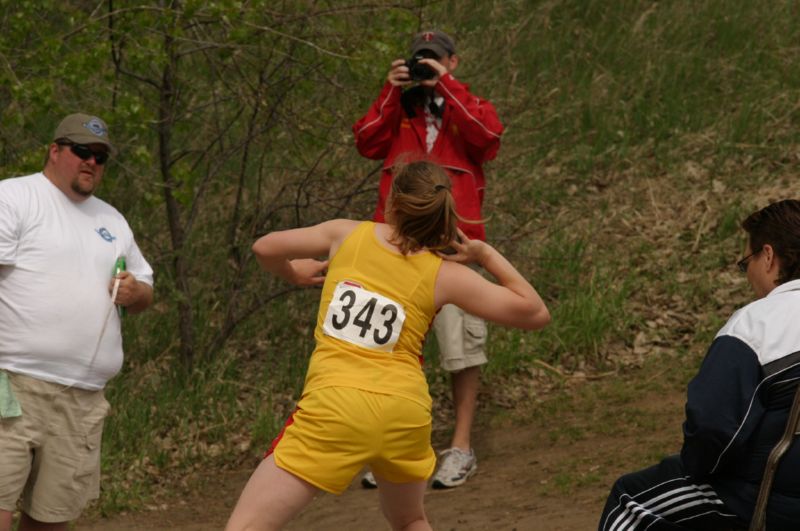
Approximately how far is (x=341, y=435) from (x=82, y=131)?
2.19 meters

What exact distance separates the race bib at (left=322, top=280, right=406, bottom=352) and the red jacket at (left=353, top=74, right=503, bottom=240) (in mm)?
2544

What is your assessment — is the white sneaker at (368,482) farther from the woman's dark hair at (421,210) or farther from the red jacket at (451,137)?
the woman's dark hair at (421,210)

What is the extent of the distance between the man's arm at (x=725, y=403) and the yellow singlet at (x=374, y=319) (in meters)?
1.02

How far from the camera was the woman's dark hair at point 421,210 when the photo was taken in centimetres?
458

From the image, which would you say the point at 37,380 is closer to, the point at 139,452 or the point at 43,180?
the point at 43,180

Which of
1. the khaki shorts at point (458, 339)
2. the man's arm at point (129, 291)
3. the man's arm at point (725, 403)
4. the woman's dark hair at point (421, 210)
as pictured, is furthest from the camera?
the khaki shorts at point (458, 339)

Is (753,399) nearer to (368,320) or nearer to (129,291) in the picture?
(368,320)

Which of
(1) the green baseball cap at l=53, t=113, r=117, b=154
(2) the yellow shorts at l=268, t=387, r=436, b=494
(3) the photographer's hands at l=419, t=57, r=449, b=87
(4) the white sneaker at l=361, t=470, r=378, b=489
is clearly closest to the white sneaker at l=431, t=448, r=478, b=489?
(4) the white sneaker at l=361, t=470, r=378, b=489

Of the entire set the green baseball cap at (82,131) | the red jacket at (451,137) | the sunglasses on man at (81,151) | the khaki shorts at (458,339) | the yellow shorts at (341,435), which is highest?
the red jacket at (451,137)

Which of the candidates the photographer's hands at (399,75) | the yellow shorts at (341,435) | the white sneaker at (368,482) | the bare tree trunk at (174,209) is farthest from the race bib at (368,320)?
the bare tree trunk at (174,209)

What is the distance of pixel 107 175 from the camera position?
27.5 ft

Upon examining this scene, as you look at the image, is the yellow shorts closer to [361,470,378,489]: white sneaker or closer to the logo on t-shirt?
the logo on t-shirt

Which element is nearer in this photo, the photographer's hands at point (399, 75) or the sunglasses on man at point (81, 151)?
the sunglasses on man at point (81, 151)

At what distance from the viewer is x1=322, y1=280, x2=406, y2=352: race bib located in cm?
453
